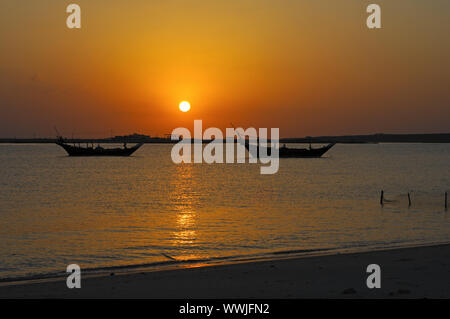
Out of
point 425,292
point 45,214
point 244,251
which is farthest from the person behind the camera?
point 45,214

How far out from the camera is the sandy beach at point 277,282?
9.12 metres

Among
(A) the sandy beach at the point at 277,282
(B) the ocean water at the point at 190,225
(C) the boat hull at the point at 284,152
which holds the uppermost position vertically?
(C) the boat hull at the point at 284,152

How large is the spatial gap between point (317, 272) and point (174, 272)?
3.02m

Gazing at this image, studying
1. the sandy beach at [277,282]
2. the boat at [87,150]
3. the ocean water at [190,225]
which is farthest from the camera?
the boat at [87,150]

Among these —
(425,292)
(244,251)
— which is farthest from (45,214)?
(425,292)

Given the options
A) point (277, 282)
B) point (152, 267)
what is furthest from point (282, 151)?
point (277, 282)

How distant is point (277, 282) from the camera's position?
10023 millimetres

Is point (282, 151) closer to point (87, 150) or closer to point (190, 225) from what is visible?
point (87, 150)

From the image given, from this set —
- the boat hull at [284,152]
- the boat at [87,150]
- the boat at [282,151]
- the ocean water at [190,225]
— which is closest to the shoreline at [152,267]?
the ocean water at [190,225]

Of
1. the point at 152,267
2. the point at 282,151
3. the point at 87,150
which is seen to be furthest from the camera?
the point at 87,150

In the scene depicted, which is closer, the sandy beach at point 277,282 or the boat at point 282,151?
the sandy beach at point 277,282

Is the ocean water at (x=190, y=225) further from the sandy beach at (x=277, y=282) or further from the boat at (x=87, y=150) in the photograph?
the boat at (x=87, y=150)
